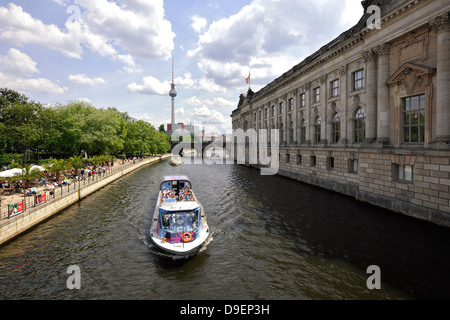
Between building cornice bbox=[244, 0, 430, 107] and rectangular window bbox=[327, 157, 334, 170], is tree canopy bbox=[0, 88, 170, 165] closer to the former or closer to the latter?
building cornice bbox=[244, 0, 430, 107]

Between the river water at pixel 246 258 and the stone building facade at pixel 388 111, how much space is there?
8.54ft

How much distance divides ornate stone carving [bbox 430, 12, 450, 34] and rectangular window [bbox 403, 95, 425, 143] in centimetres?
469

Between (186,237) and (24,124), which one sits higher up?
(24,124)

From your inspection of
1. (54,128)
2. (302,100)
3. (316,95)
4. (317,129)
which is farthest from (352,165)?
(54,128)

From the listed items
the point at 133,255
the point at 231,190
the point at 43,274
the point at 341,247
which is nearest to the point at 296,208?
the point at 341,247

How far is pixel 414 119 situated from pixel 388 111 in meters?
2.44

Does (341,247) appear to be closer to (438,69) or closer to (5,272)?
(438,69)

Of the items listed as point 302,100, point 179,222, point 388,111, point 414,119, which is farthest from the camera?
point 302,100

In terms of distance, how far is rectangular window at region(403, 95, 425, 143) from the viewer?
19.5m

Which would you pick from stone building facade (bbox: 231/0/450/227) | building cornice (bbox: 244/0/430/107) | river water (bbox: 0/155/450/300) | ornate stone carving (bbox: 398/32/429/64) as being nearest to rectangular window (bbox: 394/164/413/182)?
stone building facade (bbox: 231/0/450/227)

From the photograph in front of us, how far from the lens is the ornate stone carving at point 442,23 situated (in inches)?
664

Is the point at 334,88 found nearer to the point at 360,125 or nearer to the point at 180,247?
the point at 360,125

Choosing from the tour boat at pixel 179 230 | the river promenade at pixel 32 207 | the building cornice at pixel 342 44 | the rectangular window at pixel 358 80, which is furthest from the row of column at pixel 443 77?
the river promenade at pixel 32 207

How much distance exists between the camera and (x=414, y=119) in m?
20.1
